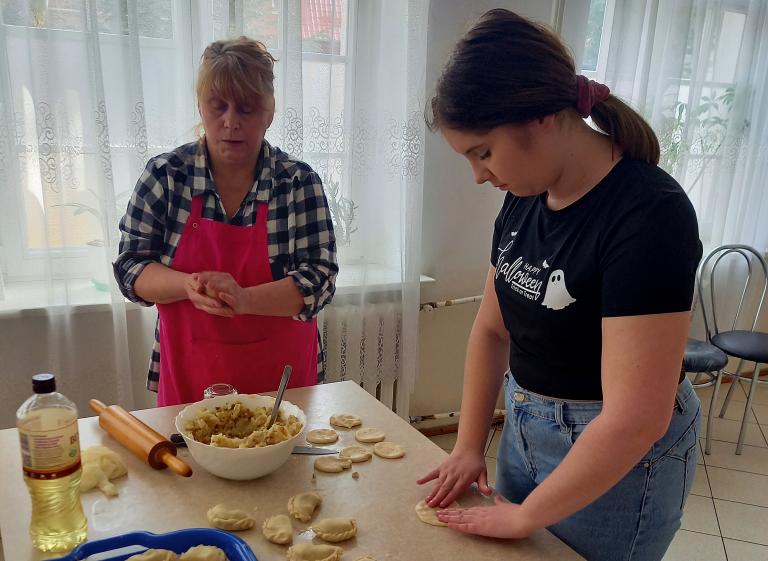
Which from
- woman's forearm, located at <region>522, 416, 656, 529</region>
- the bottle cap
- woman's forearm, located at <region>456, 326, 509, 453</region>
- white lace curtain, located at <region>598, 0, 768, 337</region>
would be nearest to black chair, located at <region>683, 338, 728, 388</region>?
white lace curtain, located at <region>598, 0, 768, 337</region>

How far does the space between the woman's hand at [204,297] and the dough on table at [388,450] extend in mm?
444

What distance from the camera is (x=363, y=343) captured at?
246cm

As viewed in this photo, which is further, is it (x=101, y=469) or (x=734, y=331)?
(x=734, y=331)

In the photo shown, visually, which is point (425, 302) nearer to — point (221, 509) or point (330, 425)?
point (330, 425)

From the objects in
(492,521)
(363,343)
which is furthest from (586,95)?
(363,343)

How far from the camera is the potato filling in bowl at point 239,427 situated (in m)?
1.05

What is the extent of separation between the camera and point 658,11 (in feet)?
9.30

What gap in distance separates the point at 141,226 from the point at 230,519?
805 mm

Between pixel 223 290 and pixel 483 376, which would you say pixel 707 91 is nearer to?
pixel 483 376

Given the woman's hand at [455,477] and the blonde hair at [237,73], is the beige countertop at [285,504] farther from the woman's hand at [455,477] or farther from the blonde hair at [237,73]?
the blonde hair at [237,73]

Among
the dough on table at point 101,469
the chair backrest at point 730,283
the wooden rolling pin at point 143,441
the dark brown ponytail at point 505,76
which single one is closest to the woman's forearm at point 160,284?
the wooden rolling pin at point 143,441

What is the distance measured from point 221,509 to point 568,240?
0.67 m

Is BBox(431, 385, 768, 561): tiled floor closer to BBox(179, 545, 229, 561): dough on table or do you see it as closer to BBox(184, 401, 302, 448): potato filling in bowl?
BBox(184, 401, 302, 448): potato filling in bowl

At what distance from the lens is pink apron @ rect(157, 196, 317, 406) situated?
1.50m
